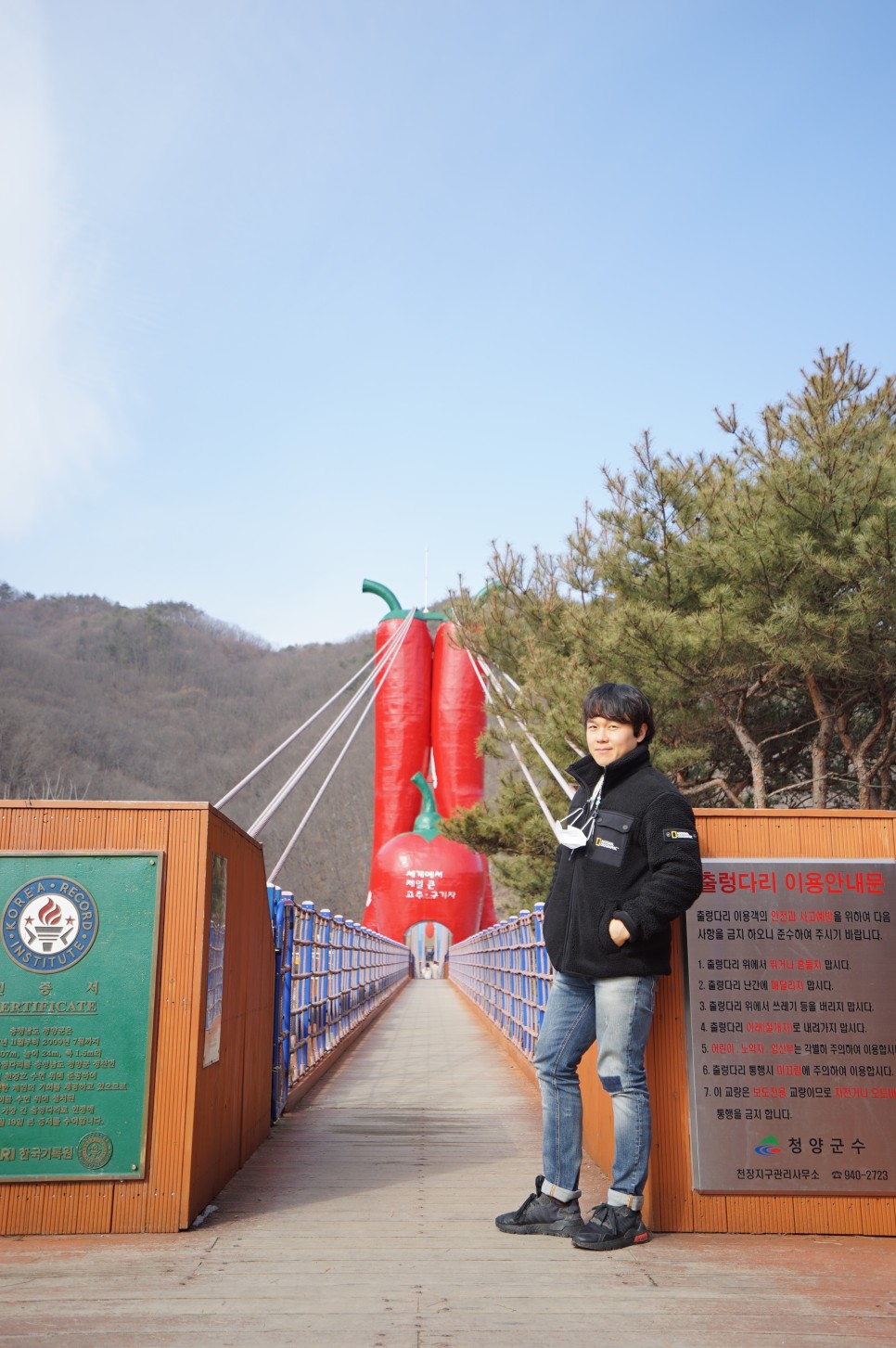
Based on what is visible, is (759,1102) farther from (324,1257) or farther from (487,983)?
(487,983)

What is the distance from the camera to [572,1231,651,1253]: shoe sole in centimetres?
253

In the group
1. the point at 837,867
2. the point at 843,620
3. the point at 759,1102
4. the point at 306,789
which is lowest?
the point at 759,1102

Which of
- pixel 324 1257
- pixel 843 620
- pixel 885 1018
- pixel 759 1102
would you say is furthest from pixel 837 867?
pixel 843 620

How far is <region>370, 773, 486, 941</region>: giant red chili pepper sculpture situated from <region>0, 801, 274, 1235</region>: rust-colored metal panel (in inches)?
690

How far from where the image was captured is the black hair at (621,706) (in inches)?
110

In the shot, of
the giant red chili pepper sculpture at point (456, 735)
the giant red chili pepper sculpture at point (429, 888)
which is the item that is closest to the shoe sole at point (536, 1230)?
the giant red chili pepper sculpture at point (429, 888)

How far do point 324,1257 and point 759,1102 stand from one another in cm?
110

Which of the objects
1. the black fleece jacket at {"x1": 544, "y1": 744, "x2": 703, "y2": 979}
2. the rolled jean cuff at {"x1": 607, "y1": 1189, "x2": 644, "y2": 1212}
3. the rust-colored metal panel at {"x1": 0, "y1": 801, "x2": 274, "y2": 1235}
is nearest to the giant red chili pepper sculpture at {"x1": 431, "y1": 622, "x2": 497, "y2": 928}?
the rust-colored metal panel at {"x1": 0, "y1": 801, "x2": 274, "y2": 1235}

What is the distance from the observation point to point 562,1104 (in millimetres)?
2711

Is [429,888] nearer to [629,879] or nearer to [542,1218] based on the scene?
[542,1218]

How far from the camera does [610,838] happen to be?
8.82 ft

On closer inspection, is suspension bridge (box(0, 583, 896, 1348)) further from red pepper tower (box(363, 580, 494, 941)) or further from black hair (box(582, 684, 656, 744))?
red pepper tower (box(363, 580, 494, 941))

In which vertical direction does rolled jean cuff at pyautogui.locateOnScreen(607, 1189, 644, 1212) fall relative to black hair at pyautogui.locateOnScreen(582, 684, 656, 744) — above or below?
below

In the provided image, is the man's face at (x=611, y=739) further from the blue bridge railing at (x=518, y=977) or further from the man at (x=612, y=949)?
the blue bridge railing at (x=518, y=977)
